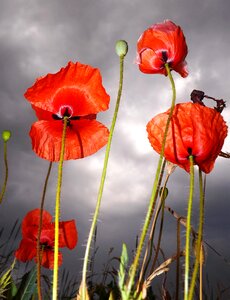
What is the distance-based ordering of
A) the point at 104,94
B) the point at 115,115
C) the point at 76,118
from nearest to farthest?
1. the point at 115,115
2. the point at 104,94
3. the point at 76,118

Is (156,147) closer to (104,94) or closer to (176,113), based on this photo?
(176,113)

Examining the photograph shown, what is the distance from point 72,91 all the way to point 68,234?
77 centimetres

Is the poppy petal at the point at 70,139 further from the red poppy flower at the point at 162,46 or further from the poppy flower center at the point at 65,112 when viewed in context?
the red poppy flower at the point at 162,46

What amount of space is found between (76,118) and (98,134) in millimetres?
90

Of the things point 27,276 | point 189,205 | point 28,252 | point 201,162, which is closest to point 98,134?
point 201,162

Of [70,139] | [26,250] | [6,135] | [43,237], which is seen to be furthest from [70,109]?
[26,250]

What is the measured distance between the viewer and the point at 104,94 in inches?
46.4

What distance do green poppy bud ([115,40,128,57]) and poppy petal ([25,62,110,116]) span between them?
6.6 inches

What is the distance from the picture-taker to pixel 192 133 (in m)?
1.05

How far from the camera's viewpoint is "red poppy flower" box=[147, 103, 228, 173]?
105cm

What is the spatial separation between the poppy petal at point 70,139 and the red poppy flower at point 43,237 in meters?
0.54

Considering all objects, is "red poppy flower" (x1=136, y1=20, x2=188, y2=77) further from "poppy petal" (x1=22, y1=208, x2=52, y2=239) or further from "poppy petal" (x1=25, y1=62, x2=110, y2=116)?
"poppy petal" (x1=22, y1=208, x2=52, y2=239)

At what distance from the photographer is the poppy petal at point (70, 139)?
1290 millimetres

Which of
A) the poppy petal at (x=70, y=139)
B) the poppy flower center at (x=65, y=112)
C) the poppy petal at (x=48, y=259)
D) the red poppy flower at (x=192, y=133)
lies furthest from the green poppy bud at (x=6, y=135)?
the red poppy flower at (x=192, y=133)
